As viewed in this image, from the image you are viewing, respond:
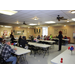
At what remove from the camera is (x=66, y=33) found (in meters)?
10.4

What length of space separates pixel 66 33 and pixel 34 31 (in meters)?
6.26

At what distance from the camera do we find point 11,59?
258 centimetres
